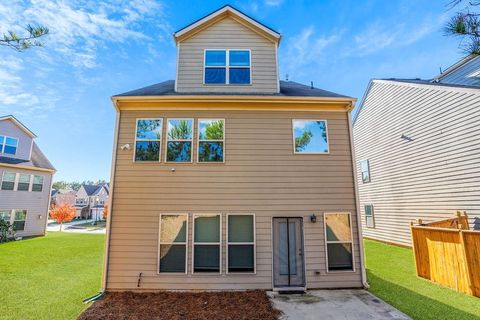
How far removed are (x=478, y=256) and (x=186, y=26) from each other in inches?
464

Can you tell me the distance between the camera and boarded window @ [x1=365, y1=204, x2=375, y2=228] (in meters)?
15.6

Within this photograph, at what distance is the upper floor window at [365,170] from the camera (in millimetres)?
16078

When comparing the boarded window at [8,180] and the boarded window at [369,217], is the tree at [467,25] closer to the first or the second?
the boarded window at [369,217]

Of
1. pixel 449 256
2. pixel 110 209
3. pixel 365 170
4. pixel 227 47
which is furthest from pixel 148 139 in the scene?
pixel 365 170

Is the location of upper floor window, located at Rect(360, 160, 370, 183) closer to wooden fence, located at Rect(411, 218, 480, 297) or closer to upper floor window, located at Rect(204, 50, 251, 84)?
wooden fence, located at Rect(411, 218, 480, 297)

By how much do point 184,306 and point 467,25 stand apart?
781 cm

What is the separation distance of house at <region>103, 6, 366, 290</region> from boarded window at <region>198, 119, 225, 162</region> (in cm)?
3

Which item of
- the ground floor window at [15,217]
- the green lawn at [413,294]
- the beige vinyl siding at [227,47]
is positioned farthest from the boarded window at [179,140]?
the ground floor window at [15,217]

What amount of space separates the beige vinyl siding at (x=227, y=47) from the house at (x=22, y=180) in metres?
17.5

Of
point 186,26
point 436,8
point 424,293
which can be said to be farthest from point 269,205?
point 186,26

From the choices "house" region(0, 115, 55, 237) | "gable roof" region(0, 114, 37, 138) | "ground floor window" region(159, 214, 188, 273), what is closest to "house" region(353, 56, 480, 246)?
"ground floor window" region(159, 214, 188, 273)

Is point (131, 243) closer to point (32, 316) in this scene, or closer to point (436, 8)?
point (32, 316)

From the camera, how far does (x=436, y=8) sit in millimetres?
3152

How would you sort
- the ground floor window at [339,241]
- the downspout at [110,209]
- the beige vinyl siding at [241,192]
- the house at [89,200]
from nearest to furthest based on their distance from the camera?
1. the downspout at [110,209]
2. the beige vinyl siding at [241,192]
3. the ground floor window at [339,241]
4. the house at [89,200]
